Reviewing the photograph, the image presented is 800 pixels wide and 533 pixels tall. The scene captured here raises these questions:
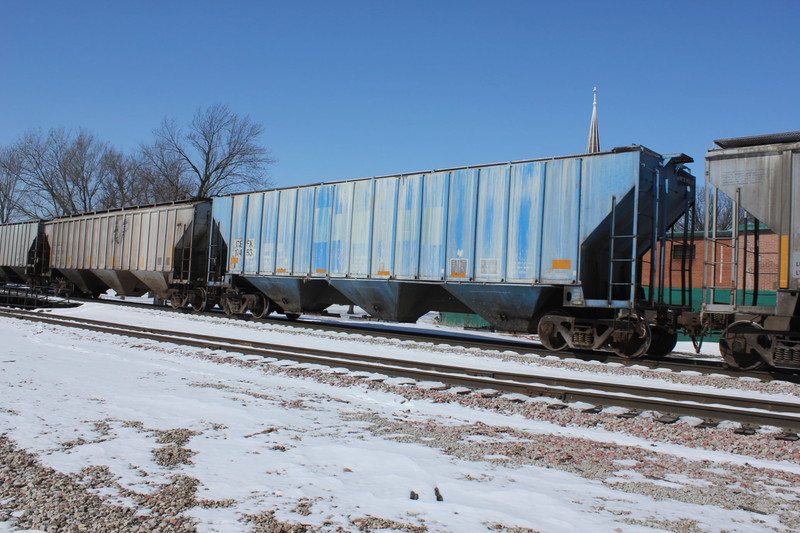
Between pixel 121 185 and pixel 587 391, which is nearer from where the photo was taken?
pixel 587 391

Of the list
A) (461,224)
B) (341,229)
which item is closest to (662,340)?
(461,224)

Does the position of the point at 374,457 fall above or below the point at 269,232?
below

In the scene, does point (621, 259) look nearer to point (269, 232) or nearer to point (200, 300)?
point (269, 232)

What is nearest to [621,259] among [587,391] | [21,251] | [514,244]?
[514,244]

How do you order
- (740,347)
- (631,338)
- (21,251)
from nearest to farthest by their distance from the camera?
(740,347), (631,338), (21,251)

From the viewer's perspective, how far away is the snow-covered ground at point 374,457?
3664mm

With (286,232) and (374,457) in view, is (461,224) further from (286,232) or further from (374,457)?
(374,457)

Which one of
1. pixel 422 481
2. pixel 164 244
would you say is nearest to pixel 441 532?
pixel 422 481

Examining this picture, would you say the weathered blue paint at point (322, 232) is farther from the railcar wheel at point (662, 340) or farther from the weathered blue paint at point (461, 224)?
the railcar wheel at point (662, 340)

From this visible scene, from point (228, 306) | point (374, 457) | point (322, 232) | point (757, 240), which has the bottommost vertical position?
point (374, 457)

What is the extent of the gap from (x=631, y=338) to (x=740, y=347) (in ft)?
6.43

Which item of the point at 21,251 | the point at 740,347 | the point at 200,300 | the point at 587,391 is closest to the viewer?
the point at 587,391

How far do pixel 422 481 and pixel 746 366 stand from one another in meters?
8.96

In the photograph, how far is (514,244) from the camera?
13023mm
